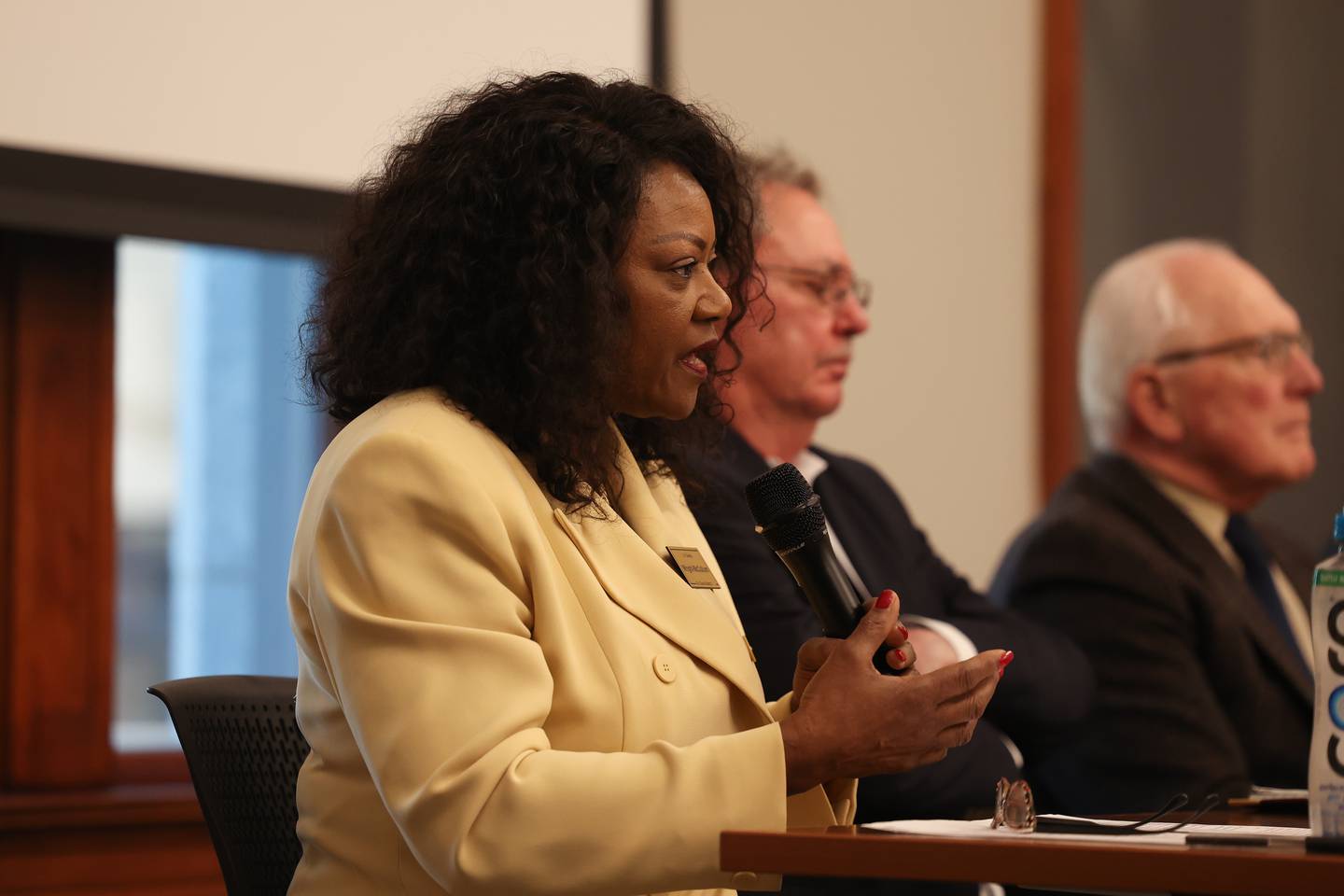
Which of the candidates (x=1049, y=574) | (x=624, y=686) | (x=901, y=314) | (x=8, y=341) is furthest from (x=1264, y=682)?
(x=8, y=341)

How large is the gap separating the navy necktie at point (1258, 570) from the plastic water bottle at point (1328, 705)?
1.95 m

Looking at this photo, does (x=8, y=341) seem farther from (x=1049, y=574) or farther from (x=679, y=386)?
(x=1049, y=574)

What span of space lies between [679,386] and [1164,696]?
1.44 m

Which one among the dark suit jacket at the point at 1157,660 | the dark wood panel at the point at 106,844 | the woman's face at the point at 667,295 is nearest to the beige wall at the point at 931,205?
the dark suit jacket at the point at 1157,660

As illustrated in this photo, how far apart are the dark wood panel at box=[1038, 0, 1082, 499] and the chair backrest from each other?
2.87m

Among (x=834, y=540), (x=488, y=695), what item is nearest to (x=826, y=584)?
(x=488, y=695)

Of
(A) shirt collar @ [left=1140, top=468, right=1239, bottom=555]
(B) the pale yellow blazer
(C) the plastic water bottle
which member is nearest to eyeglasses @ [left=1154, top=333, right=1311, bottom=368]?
(A) shirt collar @ [left=1140, top=468, right=1239, bottom=555]

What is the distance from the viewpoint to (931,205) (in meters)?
4.11

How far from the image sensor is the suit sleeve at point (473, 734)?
1.36 m

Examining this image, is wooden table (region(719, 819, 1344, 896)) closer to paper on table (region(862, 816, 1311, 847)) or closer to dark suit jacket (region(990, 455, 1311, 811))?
paper on table (region(862, 816, 1311, 847))

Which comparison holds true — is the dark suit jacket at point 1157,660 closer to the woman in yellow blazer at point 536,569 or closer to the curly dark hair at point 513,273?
the woman in yellow blazer at point 536,569

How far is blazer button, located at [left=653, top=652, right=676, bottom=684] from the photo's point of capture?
5.16 ft

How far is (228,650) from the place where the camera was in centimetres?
314

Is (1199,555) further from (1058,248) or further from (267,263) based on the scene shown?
(267,263)
